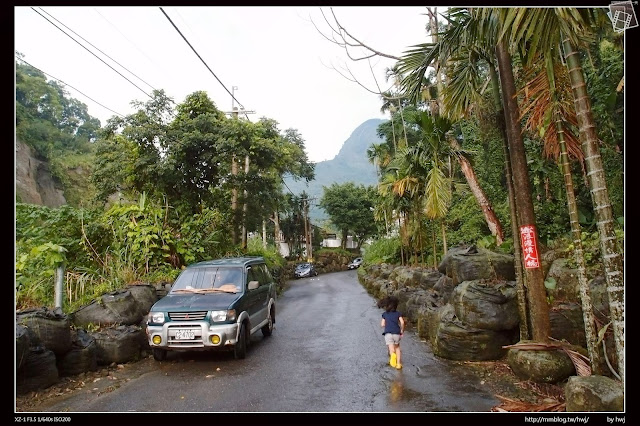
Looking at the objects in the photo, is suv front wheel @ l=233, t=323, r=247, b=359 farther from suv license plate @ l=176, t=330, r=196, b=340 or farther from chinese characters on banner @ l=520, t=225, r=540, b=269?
chinese characters on banner @ l=520, t=225, r=540, b=269

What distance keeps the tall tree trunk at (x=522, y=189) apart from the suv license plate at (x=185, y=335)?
5236mm

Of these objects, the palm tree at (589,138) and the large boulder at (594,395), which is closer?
the large boulder at (594,395)

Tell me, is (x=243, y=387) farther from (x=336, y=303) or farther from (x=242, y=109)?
(x=242, y=109)

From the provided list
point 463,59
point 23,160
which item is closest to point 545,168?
point 463,59

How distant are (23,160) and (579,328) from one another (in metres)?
37.5

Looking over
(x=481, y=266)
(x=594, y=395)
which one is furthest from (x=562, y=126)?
(x=481, y=266)

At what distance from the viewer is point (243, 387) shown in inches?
216

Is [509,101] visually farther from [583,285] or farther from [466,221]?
[466,221]

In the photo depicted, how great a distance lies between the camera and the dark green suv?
661 cm

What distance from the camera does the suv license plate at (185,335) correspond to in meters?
6.59

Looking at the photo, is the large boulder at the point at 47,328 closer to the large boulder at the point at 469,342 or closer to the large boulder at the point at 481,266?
the large boulder at the point at 469,342

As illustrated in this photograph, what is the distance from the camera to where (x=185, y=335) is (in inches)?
260

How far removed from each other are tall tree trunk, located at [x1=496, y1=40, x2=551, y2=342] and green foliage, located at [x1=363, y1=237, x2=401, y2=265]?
14671 mm

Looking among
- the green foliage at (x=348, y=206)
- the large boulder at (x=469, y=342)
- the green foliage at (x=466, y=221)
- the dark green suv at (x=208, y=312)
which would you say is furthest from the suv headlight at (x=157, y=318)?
the green foliage at (x=348, y=206)
